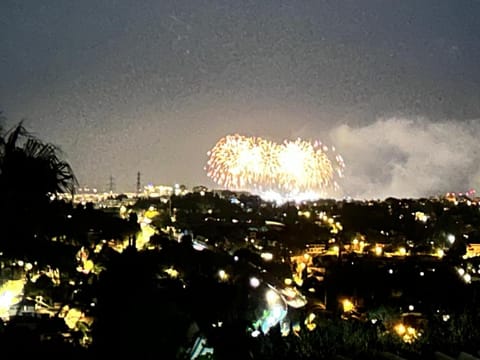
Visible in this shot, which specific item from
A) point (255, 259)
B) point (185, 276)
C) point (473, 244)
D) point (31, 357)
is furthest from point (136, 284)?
point (473, 244)

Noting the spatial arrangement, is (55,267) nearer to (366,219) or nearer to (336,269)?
(336,269)

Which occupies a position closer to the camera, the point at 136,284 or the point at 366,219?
the point at 136,284

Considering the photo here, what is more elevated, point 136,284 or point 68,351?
point 136,284

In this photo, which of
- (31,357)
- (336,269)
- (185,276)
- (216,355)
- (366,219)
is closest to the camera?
(31,357)

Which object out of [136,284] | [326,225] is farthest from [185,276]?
[326,225]

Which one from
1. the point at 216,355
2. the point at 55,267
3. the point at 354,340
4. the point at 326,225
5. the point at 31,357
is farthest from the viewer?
the point at 326,225

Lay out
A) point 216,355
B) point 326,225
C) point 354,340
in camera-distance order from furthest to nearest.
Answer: point 326,225
point 216,355
point 354,340

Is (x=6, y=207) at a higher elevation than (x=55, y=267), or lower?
higher

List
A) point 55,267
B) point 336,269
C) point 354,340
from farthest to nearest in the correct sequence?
point 336,269
point 354,340
point 55,267

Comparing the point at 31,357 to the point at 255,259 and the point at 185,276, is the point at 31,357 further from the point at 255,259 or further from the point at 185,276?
the point at 255,259
